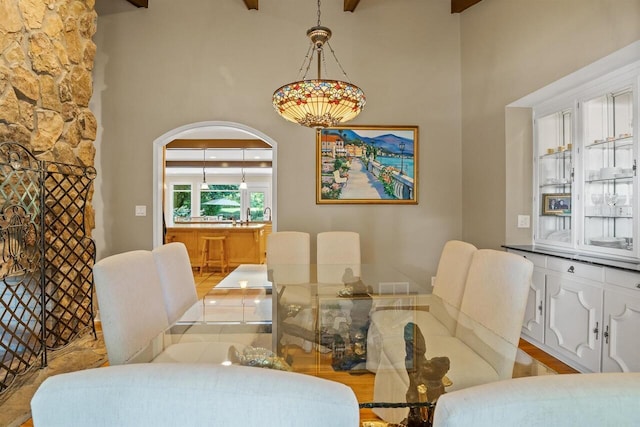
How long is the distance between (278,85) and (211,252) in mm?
3911

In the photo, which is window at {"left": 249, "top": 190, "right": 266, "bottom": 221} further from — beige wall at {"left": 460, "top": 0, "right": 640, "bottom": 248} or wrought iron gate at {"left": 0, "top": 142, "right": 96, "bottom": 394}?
beige wall at {"left": 460, "top": 0, "right": 640, "bottom": 248}

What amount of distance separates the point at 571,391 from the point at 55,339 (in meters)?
3.66

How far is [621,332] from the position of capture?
2.21m

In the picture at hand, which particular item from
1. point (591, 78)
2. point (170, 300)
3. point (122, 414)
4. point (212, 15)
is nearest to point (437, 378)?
point (122, 414)

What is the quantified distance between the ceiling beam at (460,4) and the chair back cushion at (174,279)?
146 inches

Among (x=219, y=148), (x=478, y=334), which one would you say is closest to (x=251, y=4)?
(x=478, y=334)

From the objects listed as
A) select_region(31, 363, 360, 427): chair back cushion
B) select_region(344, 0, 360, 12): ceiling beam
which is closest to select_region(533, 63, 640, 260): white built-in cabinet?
select_region(344, 0, 360, 12): ceiling beam

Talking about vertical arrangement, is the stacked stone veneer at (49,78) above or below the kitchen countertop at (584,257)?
above

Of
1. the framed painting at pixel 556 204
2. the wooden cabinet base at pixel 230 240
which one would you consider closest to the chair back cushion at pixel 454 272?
the framed painting at pixel 556 204

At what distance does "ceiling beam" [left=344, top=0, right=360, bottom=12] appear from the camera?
3818 mm

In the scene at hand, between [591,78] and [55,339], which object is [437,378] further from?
[55,339]

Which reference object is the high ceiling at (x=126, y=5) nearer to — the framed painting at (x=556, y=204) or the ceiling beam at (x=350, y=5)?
the ceiling beam at (x=350, y=5)

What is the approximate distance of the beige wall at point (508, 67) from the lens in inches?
96.4

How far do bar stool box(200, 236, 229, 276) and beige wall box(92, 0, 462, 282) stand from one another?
9.25ft
